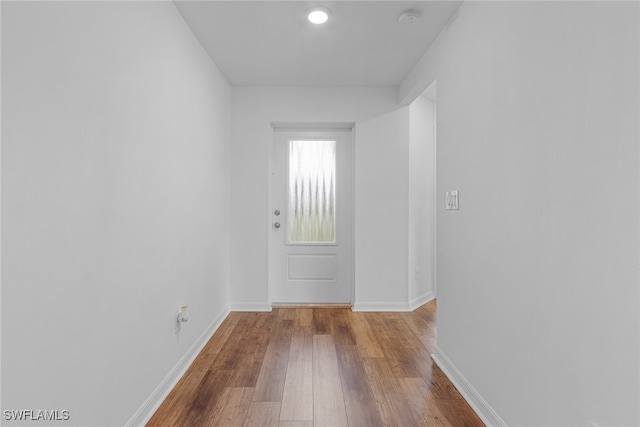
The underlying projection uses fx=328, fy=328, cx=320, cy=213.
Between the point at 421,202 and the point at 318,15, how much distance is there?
2.35 meters

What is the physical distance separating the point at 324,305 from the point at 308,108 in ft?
7.27

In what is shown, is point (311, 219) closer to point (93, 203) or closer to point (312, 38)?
point (312, 38)

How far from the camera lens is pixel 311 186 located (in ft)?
12.4

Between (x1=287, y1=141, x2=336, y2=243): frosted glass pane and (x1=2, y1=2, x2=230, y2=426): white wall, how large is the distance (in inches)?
62.0

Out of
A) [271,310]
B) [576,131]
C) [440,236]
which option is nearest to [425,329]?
[440,236]

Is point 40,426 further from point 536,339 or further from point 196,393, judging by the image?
point 536,339

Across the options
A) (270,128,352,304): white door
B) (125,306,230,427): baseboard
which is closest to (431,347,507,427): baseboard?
(270,128,352,304): white door

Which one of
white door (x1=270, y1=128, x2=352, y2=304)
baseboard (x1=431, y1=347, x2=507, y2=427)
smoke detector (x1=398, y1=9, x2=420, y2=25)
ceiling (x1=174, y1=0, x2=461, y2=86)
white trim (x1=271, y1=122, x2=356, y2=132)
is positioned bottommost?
baseboard (x1=431, y1=347, x2=507, y2=427)

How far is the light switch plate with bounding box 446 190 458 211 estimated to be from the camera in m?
2.12

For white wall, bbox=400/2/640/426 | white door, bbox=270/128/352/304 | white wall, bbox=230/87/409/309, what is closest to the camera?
white wall, bbox=400/2/640/426

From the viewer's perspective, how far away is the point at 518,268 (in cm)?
148

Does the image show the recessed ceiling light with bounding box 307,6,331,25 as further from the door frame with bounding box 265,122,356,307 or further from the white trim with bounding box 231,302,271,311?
the white trim with bounding box 231,302,271,311

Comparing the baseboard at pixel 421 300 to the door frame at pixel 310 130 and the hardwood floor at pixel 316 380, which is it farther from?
the door frame at pixel 310 130

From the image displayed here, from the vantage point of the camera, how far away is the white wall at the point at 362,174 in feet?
11.7
